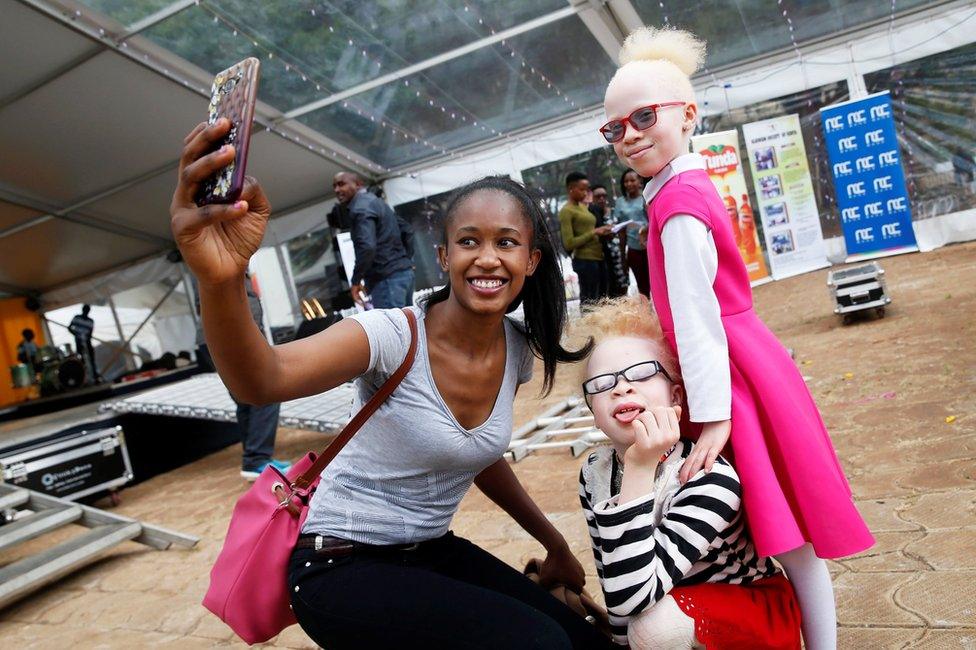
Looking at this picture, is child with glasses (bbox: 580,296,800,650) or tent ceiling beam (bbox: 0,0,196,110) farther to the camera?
tent ceiling beam (bbox: 0,0,196,110)

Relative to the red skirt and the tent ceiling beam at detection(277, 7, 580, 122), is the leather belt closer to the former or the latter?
the red skirt

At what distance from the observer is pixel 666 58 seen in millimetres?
1854

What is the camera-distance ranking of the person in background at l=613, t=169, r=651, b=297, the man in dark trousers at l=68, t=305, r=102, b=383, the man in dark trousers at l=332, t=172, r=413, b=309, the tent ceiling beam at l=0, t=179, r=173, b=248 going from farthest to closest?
the man in dark trousers at l=68, t=305, r=102, b=383
the tent ceiling beam at l=0, t=179, r=173, b=248
the person in background at l=613, t=169, r=651, b=297
the man in dark trousers at l=332, t=172, r=413, b=309

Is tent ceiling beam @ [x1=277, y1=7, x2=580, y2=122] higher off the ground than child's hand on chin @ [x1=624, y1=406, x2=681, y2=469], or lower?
higher

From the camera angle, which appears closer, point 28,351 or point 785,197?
point 785,197

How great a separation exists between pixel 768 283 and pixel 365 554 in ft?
34.5

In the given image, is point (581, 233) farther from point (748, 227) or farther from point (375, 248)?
point (748, 227)

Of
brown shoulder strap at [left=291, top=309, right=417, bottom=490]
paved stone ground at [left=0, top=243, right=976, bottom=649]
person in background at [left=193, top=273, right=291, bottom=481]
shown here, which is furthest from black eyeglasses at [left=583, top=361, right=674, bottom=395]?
person in background at [left=193, top=273, right=291, bottom=481]

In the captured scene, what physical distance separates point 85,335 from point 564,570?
16067 millimetres

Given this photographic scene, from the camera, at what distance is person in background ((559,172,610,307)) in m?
6.96

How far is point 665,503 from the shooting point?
5.10ft

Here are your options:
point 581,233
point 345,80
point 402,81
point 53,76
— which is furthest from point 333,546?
point 402,81

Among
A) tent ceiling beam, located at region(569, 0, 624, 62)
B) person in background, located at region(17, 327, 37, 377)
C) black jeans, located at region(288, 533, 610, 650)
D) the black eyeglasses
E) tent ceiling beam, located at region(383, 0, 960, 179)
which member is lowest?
black jeans, located at region(288, 533, 610, 650)

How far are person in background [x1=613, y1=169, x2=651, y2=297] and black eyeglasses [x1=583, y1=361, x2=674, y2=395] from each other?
4.72 m
